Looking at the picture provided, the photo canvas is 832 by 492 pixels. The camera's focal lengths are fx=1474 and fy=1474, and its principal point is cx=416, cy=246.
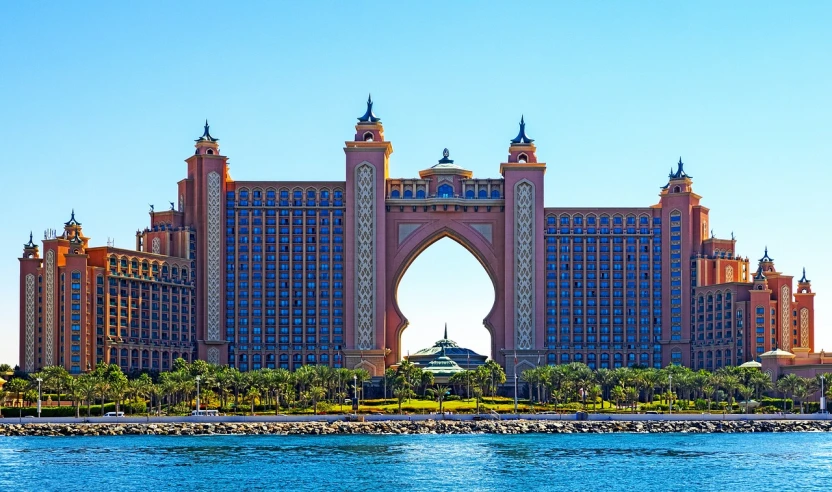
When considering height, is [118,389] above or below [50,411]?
above

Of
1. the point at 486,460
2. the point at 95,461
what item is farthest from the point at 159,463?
the point at 486,460

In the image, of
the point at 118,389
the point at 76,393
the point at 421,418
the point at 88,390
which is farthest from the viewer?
the point at 118,389

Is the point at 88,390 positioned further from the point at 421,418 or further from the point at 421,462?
the point at 421,462

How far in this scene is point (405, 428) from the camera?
17950 cm

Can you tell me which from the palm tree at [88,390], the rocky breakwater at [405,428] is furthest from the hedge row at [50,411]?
the rocky breakwater at [405,428]

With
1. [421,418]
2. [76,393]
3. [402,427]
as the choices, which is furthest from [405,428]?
[76,393]

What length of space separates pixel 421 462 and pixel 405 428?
138 feet

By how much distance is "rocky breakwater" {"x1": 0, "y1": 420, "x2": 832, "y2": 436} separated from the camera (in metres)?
175

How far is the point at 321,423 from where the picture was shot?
7165 inches

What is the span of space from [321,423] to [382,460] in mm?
43619

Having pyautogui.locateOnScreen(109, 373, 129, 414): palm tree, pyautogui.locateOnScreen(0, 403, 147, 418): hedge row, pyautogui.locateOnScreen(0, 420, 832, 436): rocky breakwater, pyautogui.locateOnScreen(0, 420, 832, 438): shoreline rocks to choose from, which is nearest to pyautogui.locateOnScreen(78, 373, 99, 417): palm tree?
pyautogui.locateOnScreen(109, 373, 129, 414): palm tree

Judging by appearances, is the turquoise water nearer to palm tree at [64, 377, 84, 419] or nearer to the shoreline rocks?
the shoreline rocks

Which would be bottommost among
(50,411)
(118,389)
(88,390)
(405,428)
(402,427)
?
(405,428)

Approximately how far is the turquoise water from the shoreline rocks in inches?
183
